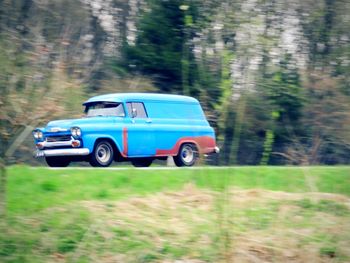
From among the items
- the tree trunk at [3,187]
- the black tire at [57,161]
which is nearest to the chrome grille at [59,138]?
the black tire at [57,161]

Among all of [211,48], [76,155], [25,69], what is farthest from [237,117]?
[76,155]

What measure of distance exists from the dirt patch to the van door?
4.52 m

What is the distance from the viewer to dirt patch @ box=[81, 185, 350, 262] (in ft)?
33.5

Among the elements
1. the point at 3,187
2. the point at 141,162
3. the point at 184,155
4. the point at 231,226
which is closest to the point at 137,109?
the point at 141,162

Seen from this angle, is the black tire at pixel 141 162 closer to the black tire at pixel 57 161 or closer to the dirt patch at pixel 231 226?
the black tire at pixel 57 161

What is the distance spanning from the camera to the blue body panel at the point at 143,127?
1596 centimetres

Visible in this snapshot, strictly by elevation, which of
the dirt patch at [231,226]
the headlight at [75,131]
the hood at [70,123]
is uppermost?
the hood at [70,123]

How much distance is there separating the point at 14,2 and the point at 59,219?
3824mm

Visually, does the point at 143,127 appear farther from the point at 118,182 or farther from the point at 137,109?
the point at 118,182

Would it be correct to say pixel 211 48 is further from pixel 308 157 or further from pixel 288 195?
pixel 308 157

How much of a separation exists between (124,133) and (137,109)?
3.06 feet

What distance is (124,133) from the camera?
16531mm

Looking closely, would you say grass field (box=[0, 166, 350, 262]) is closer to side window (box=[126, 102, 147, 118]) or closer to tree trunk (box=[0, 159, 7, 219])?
tree trunk (box=[0, 159, 7, 219])

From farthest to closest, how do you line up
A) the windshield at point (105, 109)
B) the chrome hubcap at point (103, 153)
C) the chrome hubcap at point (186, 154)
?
the chrome hubcap at point (186, 154)
the windshield at point (105, 109)
the chrome hubcap at point (103, 153)
